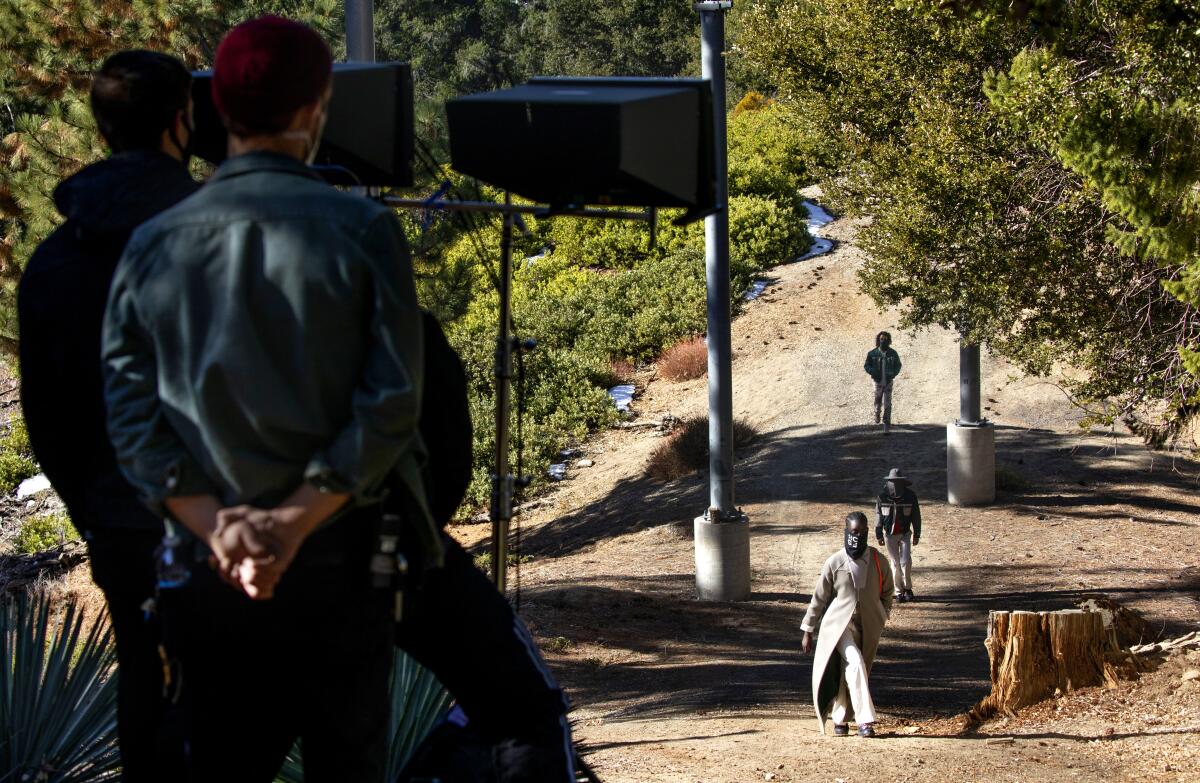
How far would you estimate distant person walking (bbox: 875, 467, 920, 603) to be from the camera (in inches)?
490

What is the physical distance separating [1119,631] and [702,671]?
3.24 meters

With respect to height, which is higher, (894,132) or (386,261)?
(894,132)

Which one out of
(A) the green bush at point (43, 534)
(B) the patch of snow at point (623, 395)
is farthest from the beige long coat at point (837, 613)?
(B) the patch of snow at point (623, 395)

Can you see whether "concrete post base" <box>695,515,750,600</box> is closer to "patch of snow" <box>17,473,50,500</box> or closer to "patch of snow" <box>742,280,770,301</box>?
"patch of snow" <box>17,473,50,500</box>

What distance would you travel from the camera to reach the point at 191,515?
211 centimetres

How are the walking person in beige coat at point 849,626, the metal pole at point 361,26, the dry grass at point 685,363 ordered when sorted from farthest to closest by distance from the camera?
1. the dry grass at point 685,363
2. the walking person in beige coat at point 849,626
3. the metal pole at point 361,26

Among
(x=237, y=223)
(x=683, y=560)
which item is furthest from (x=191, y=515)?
(x=683, y=560)

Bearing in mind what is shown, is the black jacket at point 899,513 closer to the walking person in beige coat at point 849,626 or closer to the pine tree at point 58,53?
the walking person in beige coat at point 849,626

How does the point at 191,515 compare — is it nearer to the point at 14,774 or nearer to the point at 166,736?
the point at 166,736

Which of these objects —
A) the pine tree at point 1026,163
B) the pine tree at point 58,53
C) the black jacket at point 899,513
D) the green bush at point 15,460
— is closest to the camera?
the pine tree at point 1026,163

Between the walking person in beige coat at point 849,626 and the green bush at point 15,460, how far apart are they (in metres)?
16.3

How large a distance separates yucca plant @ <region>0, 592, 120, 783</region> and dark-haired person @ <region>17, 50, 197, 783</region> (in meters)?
0.67

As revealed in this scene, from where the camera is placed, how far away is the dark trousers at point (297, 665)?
6.91 ft

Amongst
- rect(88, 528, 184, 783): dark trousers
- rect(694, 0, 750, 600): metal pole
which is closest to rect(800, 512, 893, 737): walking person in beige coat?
rect(694, 0, 750, 600): metal pole
